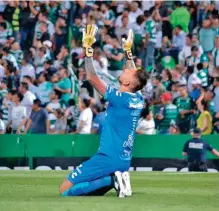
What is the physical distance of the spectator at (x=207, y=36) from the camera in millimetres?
27406

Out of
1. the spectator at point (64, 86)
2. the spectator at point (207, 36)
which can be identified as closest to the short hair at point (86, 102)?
the spectator at point (64, 86)

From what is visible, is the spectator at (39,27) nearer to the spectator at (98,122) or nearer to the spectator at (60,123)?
the spectator at (60,123)

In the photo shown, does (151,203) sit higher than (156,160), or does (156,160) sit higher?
(151,203)

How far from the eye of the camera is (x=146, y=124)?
2505 centimetres

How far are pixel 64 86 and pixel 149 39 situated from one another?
2.91 meters

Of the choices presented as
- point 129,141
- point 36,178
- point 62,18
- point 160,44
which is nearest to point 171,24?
point 160,44

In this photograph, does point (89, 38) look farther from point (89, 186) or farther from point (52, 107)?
point (52, 107)

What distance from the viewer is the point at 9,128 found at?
84.3ft

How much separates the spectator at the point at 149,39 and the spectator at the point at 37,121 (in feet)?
12.1

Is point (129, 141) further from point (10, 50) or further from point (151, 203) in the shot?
point (10, 50)

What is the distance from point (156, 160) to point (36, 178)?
6.76 m

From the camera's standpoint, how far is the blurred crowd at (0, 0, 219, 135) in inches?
999

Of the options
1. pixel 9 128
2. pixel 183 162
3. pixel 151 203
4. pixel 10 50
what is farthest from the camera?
pixel 10 50

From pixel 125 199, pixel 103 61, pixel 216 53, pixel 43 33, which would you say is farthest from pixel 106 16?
pixel 125 199
